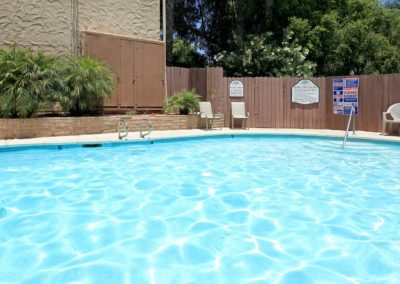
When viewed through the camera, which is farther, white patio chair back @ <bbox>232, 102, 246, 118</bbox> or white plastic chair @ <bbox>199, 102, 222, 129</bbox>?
white patio chair back @ <bbox>232, 102, 246, 118</bbox>

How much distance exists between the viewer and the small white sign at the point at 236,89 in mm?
11406

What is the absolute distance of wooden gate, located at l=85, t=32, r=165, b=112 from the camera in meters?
10.6

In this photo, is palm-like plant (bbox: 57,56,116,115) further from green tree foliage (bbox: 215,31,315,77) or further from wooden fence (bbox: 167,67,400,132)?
green tree foliage (bbox: 215,31,315,77)

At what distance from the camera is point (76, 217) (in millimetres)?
3596

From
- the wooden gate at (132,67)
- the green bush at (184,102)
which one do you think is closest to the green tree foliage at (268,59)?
the wooden gate at (132,67)

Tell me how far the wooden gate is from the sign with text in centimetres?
575

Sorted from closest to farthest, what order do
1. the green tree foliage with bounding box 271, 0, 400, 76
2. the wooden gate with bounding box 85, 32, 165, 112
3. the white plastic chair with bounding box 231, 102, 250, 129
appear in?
the wooden gate with bounding box 85, 32, 165, 112 < the white plastic chair with bounding box 231, 102, 250, 129 < the green tree foliage with bounding box 271, 0, 400, 76

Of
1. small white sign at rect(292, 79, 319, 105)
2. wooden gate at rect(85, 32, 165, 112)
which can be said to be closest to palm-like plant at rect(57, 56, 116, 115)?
wooden gate at rect(85, 32, 165, 112)

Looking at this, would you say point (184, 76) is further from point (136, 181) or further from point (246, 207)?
point (246, 207)

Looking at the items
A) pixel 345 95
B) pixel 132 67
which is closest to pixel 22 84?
pixel 132 67

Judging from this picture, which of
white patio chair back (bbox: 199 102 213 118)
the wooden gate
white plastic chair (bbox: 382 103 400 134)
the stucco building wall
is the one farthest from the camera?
white patio chair back (bbox: 199 102 213 118)

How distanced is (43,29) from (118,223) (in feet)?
28.4

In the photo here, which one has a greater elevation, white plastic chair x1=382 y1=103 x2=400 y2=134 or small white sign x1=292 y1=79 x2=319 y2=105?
small white sign x1=292 y1=79 x2=319 y2=105

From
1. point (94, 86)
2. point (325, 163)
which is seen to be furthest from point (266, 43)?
point (325, 163)
